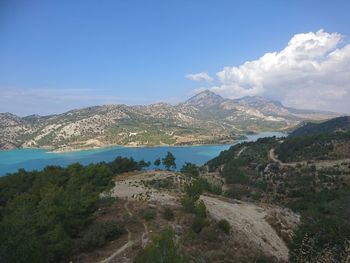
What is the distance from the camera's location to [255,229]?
31281 millimetres

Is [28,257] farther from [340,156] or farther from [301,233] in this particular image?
[340,156]

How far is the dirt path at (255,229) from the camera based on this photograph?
26783 mm

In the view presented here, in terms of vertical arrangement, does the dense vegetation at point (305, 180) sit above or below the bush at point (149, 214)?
below

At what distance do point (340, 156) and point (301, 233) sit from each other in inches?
3236

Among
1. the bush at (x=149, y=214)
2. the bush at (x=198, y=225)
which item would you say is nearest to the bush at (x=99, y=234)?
the bush at (x=149, y=214)

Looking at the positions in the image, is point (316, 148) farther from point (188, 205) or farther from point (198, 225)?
point (198, 225)

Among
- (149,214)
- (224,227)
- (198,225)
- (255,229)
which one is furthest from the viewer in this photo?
(255,229)

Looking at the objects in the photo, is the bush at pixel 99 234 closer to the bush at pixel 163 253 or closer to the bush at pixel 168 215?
the bush at pixel 168 215

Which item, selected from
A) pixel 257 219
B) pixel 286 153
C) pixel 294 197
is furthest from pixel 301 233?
pixel 286 153

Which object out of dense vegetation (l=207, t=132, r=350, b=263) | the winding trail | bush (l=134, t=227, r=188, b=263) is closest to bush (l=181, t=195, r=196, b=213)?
Answer: the winding trail

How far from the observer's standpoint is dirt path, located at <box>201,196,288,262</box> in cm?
2678

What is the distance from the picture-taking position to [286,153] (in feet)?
366

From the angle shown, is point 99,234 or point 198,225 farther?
point 198,225

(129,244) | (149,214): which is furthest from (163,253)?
(149,214)
